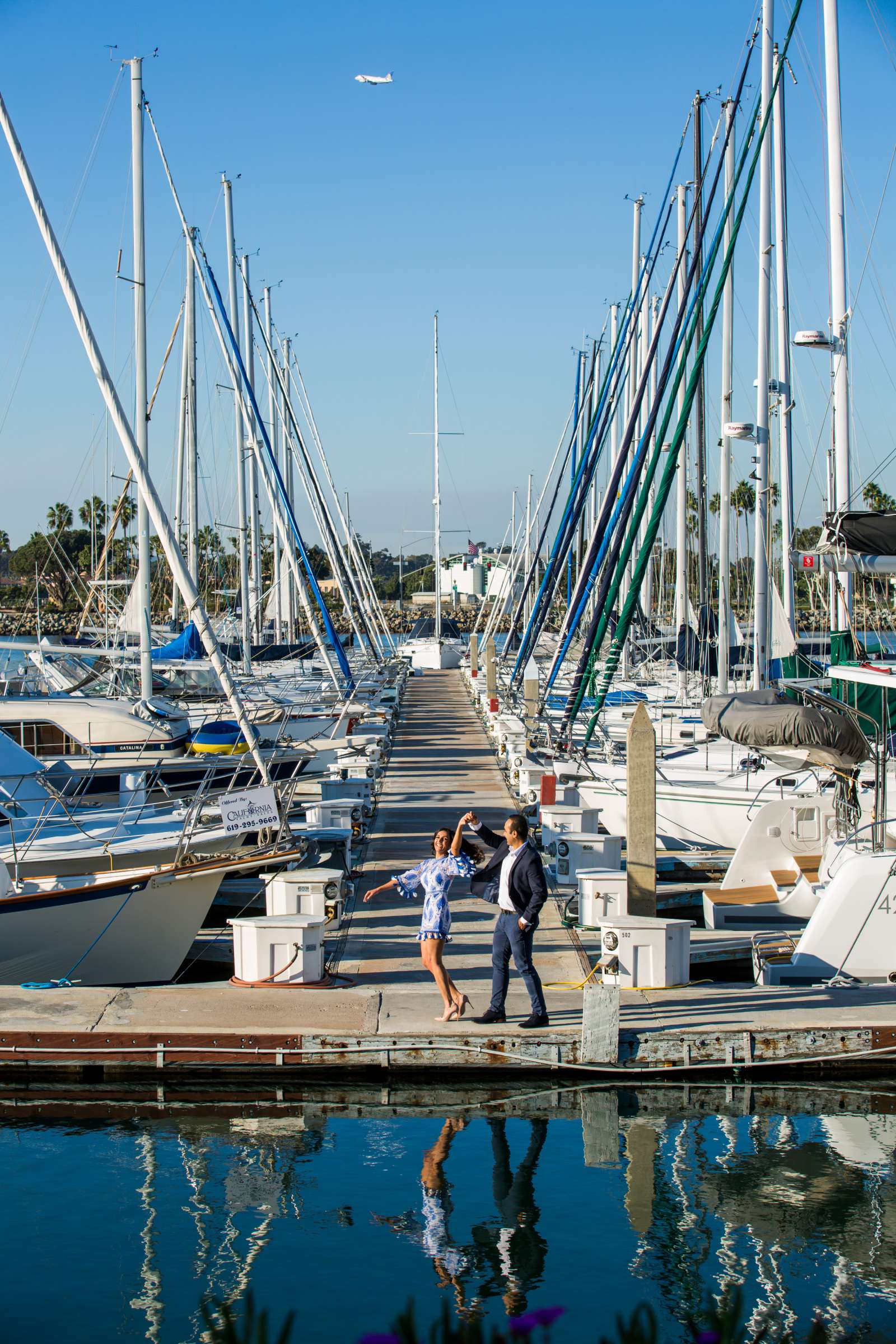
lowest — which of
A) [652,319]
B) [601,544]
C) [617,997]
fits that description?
[617,997]

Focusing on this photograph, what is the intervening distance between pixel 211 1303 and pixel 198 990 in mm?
4303

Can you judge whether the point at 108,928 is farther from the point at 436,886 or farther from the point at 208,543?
the point at 208,543

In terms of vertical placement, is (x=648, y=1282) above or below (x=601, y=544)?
below

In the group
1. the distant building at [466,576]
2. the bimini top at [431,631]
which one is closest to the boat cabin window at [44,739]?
the bimini top at [431,631]

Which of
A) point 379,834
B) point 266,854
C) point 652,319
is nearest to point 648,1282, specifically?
point 266,854

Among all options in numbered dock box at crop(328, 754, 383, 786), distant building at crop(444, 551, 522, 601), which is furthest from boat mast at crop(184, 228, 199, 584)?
distant building at crop(444, 551, 522, 601)

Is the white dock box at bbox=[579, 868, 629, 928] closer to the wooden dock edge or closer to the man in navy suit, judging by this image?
the man in navy suit

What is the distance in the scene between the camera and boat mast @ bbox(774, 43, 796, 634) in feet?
71.8

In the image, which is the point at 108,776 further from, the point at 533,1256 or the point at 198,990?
the point at 533,1256

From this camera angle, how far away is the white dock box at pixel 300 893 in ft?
43.1

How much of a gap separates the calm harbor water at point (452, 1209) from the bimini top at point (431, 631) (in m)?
58.0

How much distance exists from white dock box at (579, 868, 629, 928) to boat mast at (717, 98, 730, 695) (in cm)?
1175

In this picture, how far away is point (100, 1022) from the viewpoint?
10.8m

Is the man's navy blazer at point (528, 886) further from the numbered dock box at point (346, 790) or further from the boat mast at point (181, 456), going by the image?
the boat mast at point (181, 456)
